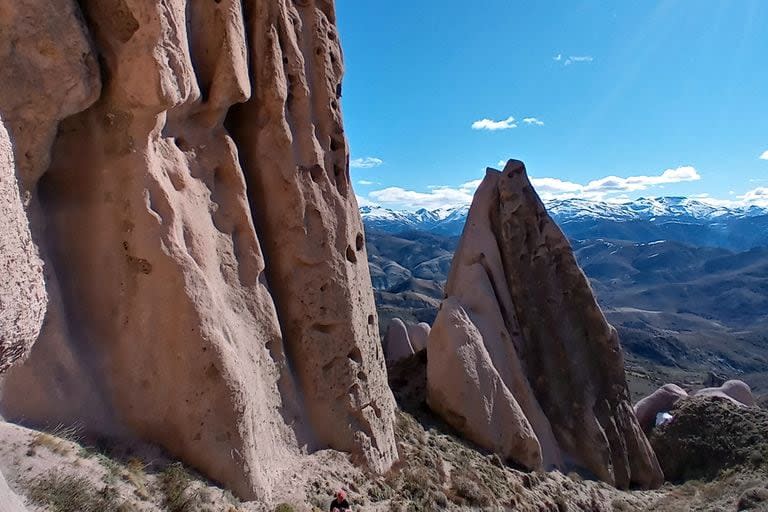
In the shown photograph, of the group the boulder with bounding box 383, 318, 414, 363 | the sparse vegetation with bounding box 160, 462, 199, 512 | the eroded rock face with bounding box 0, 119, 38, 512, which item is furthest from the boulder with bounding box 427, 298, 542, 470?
the boulder with bounding box 383, 318, 414, 363

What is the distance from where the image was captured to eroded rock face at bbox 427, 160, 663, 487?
13.4 metres

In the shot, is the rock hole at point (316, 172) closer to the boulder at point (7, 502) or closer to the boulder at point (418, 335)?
the boulder at point (7, 502)

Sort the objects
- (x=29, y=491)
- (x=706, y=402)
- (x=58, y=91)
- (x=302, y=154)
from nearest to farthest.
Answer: (x=29, y=491), (x=58, y=91), (x=302, y=154), (x=706, y=402)

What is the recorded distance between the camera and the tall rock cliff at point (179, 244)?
5.68 meters

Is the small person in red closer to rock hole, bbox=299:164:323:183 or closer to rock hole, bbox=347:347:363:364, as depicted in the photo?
rock hole, bbox=347:347:363:364

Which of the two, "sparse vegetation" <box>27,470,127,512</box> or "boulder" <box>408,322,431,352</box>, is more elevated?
"sparse vegetation" <box>27,470,127,512</box>

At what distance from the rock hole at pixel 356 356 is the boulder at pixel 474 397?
3.60 metres

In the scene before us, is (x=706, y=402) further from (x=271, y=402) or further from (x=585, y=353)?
(x=271, y=402)

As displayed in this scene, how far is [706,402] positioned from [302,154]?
611 inches

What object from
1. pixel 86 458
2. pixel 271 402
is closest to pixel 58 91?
pixel 86 458

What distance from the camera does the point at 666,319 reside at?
114m

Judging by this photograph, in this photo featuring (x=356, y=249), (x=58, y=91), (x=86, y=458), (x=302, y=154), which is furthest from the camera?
(x=356, y=249)

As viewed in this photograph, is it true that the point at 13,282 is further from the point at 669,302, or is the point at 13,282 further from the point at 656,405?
the point at 669,302

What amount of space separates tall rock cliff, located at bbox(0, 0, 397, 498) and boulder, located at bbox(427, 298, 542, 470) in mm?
3375
